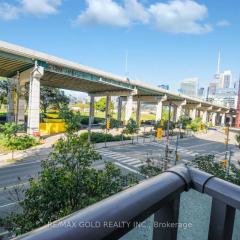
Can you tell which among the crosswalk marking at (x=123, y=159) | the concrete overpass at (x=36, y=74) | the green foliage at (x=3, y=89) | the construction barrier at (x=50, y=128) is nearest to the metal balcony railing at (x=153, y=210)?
the concrete overpass at (x=36, y=74)

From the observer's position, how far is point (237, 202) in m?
1.79

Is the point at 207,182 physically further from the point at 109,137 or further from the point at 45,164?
the point at 109,137

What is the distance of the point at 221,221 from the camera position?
74.9 inches

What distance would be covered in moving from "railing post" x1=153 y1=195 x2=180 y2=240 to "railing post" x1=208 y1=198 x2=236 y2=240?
294mm

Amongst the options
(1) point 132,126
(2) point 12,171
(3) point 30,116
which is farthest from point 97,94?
(2) point 12,171

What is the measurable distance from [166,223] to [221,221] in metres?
0.41

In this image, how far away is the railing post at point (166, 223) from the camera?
184 cm

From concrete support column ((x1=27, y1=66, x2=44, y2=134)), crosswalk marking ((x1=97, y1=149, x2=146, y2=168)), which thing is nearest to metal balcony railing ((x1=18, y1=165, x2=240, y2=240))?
crosswalk marking ((x1=97, y1=149, x2=146, y2=168))

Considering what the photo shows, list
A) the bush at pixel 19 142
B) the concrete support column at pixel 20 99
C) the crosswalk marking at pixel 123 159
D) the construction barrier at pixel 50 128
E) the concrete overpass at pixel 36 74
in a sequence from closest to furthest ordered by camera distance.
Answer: the crosswalk marking at pixel 123 159 → the bush at pixel 19 142 → the concrete overpass at pixel 36 74 → the concrete support column at pixel 20 99 → the construction barrier at pixel 50 128

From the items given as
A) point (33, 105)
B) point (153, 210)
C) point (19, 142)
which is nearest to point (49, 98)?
point (33, 105)

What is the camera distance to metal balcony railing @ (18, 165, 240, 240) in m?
1.30

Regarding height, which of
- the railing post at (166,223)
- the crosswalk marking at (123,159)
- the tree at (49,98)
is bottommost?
the crosswalk marking at (123,159)

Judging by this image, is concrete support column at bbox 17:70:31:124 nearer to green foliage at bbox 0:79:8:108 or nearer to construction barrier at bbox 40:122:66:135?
construction barrier at bbox 40:122:66:135

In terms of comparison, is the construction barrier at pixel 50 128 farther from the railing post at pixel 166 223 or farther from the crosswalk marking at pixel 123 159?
the railing post at pixel 166 223
